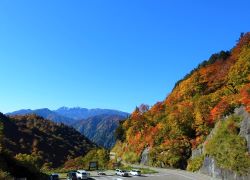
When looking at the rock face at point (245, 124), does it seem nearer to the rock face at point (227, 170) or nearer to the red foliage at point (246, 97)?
the rock face at point (227, 170)

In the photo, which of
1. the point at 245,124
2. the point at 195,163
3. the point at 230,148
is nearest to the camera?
the point at 230,148

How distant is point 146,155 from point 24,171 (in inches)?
2383

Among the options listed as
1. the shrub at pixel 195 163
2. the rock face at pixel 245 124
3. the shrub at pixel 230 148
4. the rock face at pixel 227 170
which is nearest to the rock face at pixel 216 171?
the rock face at pixel 227 170

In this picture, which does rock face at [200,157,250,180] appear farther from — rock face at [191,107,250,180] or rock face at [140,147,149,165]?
rock face at [140,147,149,165]

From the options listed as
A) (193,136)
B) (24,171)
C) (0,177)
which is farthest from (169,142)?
(0,177)

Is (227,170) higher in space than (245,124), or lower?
lower

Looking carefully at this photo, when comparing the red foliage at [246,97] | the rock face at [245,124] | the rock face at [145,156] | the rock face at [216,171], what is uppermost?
the red foliage at [246,97]

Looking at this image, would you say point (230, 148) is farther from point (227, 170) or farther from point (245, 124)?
point (245, 124)

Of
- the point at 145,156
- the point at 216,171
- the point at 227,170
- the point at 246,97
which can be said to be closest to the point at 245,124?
the point at 246,97

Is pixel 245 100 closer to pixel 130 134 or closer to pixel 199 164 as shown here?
pixel 199 164

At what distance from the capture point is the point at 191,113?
335 feet

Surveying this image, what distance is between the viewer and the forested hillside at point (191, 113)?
305 feet

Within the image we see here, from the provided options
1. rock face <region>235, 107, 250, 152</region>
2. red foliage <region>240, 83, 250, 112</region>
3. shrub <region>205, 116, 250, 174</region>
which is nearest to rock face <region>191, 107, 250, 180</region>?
rock face <region>235, 107, 250, 152</region>

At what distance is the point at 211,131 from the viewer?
88.9 m
